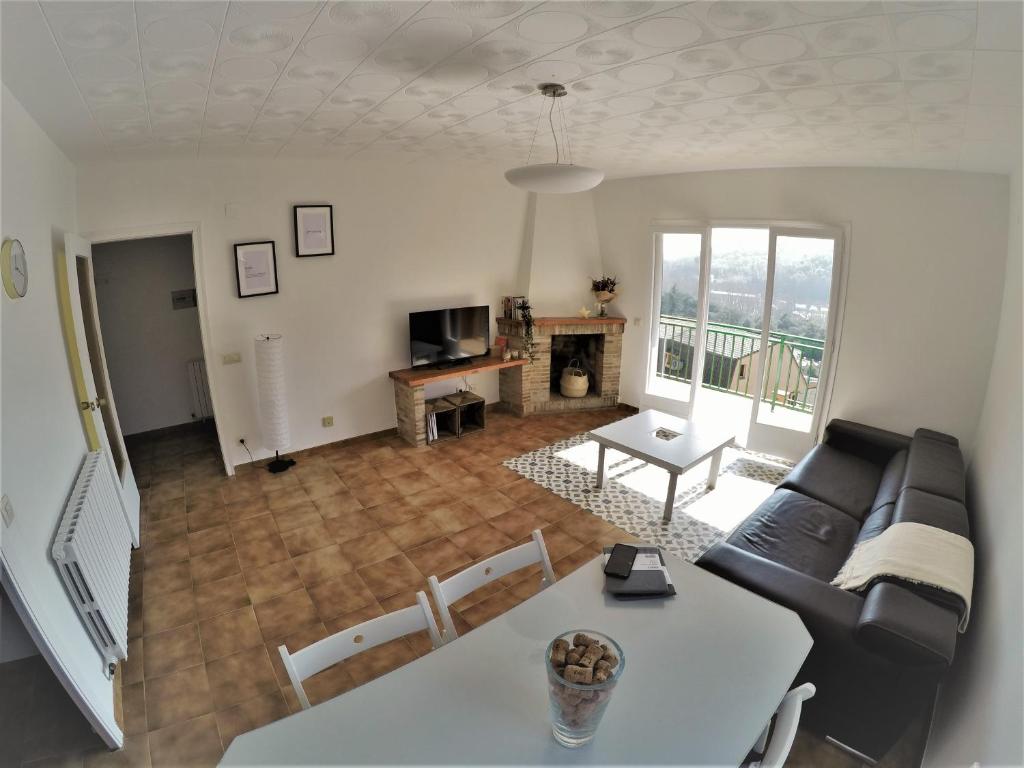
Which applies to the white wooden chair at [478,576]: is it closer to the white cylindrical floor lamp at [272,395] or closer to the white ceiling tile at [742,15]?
the white ceiling tile at [742,15]

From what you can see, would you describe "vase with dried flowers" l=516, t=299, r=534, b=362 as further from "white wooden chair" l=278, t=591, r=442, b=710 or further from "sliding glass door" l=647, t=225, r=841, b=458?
"white wooden chair" l=278, t=591, r=442, b=710

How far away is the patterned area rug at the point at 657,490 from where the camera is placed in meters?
3.91

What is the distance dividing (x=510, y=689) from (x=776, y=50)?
216cm

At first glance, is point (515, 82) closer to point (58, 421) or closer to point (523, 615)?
point (523, 615)

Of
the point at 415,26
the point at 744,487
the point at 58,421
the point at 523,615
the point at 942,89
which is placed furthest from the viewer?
the point at 744,487

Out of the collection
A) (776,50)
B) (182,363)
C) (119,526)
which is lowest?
(119,526)

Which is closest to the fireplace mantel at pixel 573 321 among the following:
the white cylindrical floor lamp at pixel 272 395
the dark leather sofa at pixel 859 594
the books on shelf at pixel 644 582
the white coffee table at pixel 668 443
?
the white coffee table at pixel 668 443

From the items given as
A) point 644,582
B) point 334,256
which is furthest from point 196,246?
point 644,582

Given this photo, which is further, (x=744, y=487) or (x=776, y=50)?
(x=744, y=487)

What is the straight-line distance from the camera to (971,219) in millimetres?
3756

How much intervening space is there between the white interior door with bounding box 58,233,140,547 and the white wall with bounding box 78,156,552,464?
1.76 ft

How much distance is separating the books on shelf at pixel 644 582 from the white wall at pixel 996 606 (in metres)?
1.00

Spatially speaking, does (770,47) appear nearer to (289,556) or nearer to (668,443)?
(668,443)

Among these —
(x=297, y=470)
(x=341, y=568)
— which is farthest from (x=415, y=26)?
(x=297, y=470)
